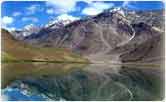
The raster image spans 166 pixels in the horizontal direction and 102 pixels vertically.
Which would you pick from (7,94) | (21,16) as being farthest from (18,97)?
(21,16)

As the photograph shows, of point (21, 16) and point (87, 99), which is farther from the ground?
point (21, 16)

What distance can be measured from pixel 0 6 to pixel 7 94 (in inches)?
94.0

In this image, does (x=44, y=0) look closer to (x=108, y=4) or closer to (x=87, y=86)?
(x=108, y=4)

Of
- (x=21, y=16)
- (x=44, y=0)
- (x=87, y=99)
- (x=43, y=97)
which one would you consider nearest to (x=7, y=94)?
(x=43, y=97)

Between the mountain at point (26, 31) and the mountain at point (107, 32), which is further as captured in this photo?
the mountain at point (107, 32)

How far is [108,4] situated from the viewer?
13.8 m

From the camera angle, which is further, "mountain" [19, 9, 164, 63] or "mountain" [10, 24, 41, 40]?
"mountain" [19, 9, 164, 63]

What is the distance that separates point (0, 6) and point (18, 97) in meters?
2.52

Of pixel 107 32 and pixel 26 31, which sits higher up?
pixel 107 32

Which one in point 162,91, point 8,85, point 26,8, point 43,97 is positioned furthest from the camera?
point 26,8

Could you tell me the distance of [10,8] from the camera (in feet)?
38.5

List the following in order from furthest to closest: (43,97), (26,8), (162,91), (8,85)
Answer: (26,8), (8,85), (43,97), (162,91)

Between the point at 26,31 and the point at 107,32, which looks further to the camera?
the point at 107,32

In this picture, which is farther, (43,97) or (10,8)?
(10,8)
